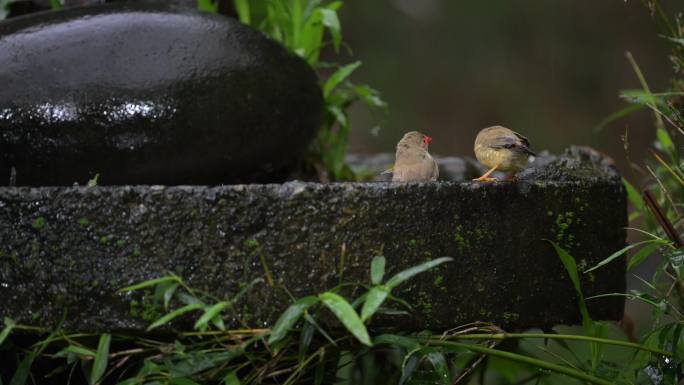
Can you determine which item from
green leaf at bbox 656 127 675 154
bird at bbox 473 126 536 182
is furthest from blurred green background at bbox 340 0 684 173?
bird at bbox 473 126 536 182

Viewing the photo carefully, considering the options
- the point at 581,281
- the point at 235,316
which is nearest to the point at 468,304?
the point at 581,281

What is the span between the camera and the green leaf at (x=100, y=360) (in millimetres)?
1997

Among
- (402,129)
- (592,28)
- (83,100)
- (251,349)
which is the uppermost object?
(83,100)

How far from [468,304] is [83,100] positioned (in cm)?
128

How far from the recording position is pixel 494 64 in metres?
9.24

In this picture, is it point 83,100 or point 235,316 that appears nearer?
point 235,316

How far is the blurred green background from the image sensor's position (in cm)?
903

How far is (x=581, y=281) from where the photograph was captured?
2.42 metres

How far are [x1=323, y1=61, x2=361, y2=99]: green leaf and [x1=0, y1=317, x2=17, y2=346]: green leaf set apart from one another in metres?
1.85

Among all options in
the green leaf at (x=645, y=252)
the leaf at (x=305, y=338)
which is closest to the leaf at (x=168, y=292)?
the leaf at (x=305, y=338)

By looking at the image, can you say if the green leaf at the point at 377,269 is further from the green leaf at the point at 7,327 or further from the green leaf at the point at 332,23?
the green leaf at the point at 332,23

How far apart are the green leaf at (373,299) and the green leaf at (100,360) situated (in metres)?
0.57

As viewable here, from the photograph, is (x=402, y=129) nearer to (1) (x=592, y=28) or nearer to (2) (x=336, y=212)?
(1) (x=592, y=28)

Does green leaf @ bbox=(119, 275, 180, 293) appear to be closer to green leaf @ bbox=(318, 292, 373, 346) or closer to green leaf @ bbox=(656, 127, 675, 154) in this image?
green leaf @ bbox=(318, 292, 373, 346)
